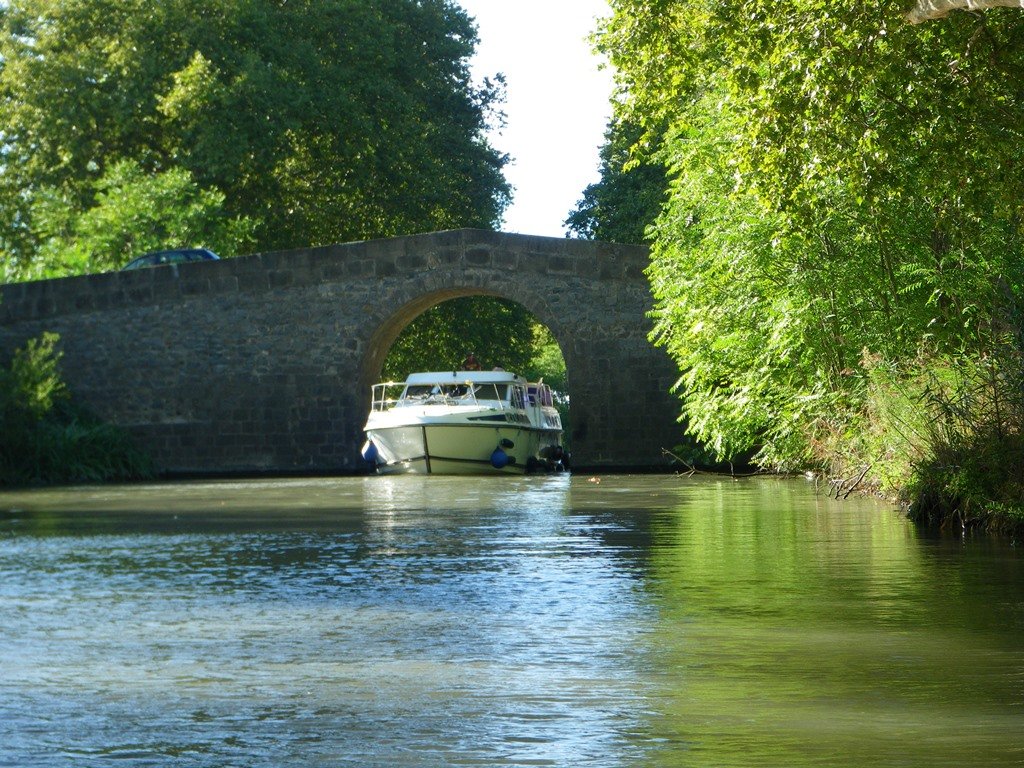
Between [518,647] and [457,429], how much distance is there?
19485 millimetres

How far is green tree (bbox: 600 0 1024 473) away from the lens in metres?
12.6

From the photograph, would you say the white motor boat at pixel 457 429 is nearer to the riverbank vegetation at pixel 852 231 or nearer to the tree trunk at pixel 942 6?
the riverbank vegetation at pixel 852 231

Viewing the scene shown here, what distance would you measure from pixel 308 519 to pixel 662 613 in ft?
26.3

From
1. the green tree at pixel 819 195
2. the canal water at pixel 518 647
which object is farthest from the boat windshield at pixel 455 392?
the canal water at pixel 518 647

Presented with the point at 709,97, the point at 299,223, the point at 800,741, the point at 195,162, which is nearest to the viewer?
the point at 800,741

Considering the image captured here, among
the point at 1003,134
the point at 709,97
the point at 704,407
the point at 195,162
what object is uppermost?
the point at 195,162

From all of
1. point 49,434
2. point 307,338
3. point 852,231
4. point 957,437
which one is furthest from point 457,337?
point 957,437

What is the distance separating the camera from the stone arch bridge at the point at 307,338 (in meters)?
28.0

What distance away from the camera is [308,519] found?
15680mm

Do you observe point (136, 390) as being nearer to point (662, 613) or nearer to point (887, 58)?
point (887, 58)

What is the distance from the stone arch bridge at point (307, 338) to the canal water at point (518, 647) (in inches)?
561

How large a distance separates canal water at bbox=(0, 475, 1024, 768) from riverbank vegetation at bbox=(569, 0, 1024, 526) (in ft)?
3.53

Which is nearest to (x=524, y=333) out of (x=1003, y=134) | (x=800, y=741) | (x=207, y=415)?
(x=207, y=415)

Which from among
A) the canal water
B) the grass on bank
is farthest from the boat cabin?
the canal water
